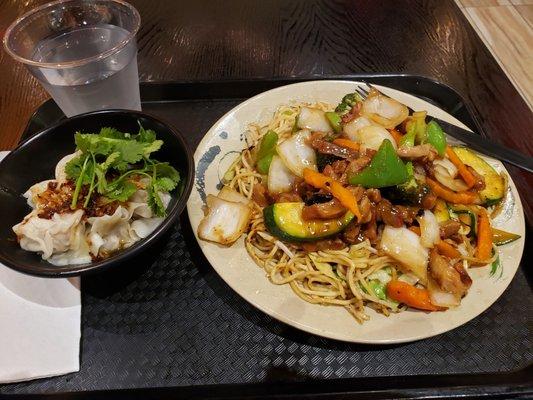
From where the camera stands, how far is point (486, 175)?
1.81 metres

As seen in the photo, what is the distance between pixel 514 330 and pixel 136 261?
1512 millimetres

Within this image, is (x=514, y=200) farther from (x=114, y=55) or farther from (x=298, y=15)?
(x=298, y=15)

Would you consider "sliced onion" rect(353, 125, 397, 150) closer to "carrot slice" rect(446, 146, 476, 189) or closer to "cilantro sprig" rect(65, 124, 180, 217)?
"carrot slice" rect(446, 146, 476, 189)

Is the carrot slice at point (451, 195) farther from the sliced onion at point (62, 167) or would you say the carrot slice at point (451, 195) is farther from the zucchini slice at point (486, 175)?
the sliced onion at point (62, 167)

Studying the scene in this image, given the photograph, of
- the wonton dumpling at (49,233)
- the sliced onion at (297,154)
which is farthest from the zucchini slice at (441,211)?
the wonton dumpling at (49,233)

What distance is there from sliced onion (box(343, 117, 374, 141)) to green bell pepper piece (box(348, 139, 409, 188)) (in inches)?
8.2

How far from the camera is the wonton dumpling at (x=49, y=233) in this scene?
1.34 meters

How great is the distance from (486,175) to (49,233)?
1.81 m

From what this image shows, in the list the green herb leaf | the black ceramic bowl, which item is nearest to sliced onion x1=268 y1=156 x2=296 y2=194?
the black ceramic bowl

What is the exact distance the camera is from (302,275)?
157 centimetres

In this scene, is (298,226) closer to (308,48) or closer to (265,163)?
(265,163)

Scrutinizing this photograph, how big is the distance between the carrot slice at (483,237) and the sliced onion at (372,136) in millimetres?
474

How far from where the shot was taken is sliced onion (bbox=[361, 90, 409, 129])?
186cm

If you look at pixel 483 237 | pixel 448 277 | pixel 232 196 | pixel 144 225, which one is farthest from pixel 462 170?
pixel 144 225
